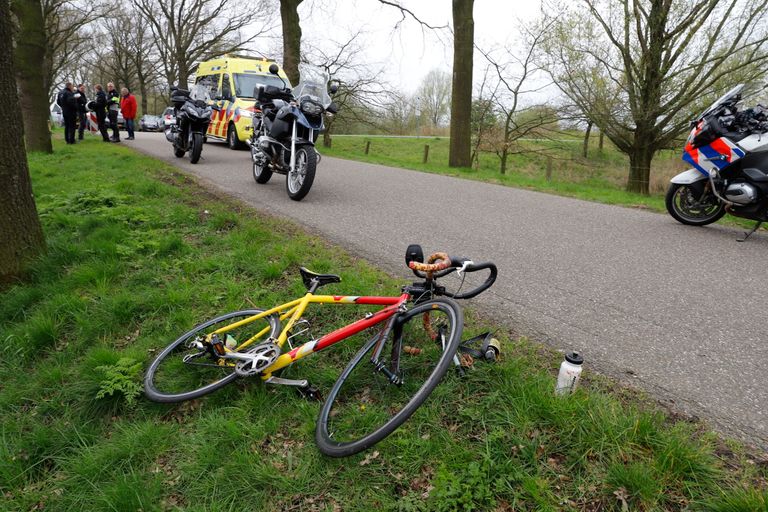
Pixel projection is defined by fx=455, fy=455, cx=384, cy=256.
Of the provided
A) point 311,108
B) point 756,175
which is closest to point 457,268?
point 756,175

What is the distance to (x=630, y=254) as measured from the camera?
475 centimetres

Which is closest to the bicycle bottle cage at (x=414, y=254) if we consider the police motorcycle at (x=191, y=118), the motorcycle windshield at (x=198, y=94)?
the police motorcycle at (x=191, y=118)

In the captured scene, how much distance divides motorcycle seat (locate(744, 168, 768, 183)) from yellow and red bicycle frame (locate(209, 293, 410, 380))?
17.0ft

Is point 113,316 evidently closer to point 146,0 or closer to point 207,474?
point 207,474

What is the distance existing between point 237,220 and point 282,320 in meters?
2.82

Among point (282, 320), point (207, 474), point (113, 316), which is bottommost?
point (207, 474)

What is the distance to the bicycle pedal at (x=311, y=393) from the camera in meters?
2.62

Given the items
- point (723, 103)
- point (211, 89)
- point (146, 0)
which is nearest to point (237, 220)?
point (723, 103)

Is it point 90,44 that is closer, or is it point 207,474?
point 207,474

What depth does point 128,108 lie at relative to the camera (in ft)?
Result: 56.8

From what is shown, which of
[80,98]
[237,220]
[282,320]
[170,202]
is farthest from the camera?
[80,98]

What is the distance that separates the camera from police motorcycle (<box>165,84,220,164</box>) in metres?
10.0

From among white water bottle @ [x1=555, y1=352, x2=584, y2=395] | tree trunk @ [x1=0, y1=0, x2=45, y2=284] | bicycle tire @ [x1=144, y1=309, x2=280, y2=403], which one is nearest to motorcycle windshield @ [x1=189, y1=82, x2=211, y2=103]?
tree trunk @ [x1=0, y1=0, x2=45, y2=284]

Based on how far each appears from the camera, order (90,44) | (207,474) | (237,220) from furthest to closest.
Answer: (90,44)
(237,220)
(207,474)
